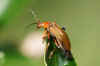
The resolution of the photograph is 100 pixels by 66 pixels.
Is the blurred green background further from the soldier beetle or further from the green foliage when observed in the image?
the green foliage

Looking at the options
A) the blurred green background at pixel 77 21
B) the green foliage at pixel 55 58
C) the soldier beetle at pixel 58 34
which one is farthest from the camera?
the blurred green background at pixel 77 21

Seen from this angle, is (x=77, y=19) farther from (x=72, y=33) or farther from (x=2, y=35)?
(x=2, y=35)

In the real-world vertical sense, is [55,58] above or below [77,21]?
below

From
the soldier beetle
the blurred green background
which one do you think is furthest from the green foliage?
the blurred green background

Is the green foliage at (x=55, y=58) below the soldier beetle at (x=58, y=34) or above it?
below

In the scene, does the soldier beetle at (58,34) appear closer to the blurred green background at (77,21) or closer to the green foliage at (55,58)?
the green foliage at (55,58)

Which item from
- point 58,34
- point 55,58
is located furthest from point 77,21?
point 55,58

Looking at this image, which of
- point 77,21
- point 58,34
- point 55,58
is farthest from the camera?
point 77,21

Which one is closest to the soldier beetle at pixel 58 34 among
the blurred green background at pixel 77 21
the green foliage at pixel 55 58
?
the green foliage at pixel 55 58

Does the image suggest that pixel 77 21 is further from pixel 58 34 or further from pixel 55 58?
pixel 55 58

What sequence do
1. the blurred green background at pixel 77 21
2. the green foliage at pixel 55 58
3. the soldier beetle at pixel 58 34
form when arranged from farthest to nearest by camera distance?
the blurred green background at pixel 77 21 → the soldier beetle at pixel 58 34 → the green foliage at pixel 55 58

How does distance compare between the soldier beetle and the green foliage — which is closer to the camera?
the green foliage

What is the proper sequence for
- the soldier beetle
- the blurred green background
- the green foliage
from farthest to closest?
1. the blurred green background
2. the soldier beetle
3. the green foliage
